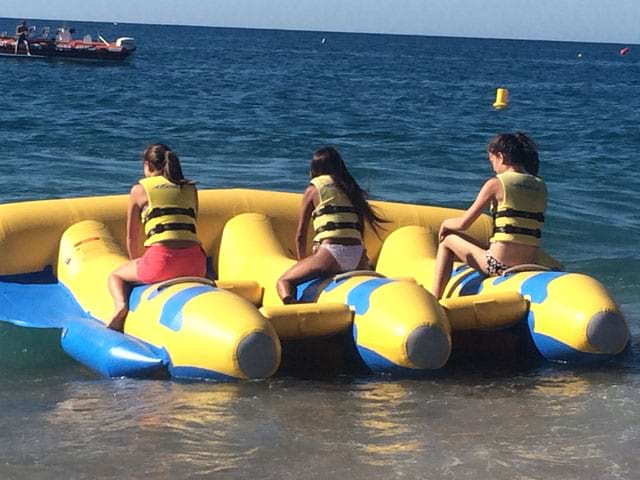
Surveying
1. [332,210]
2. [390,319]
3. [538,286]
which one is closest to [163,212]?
[332,210]

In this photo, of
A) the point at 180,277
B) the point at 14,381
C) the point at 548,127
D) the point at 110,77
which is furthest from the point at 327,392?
the point at 110,77

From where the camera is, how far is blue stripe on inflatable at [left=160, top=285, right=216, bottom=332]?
15.3 ft

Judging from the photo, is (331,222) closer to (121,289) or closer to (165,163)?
(165,163)

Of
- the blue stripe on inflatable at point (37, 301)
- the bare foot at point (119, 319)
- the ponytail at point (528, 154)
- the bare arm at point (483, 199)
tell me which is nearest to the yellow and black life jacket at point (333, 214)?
the bare arm at point (483, 199)

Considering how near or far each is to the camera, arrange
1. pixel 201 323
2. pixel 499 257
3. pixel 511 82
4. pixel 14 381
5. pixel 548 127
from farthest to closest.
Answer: pixel 511 82 < pixel 548 127 < pixel 499 257 < pixel 14 381 < pixel 201 323

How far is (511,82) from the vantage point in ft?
133

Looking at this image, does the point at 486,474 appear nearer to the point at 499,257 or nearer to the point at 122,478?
the point at 122,478

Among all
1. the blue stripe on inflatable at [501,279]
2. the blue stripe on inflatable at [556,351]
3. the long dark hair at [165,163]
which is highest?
the long dark hair at [165,163]

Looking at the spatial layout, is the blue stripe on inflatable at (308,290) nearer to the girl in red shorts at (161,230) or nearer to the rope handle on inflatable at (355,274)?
the rope handle on inflatable at (355,274)

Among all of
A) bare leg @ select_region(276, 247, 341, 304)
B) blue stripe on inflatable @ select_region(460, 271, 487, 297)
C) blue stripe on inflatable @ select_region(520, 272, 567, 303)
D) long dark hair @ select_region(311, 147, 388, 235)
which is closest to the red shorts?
bare leg @ select_region(276, 247, 341, 304)

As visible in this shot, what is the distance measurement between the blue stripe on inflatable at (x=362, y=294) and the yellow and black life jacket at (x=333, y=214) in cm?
38

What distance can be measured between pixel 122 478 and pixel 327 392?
3.91 ft

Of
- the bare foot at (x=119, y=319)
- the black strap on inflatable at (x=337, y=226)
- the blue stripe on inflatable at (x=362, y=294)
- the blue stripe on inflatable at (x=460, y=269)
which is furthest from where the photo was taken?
the blue stripe on inflatable at (x=460, y=269)

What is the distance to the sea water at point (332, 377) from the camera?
3.84m
